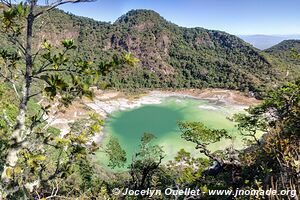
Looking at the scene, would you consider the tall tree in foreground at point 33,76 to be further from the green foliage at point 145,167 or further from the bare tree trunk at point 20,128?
the green foliage at point 145,167

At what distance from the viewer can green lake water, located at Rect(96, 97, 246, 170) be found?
42.6 meters

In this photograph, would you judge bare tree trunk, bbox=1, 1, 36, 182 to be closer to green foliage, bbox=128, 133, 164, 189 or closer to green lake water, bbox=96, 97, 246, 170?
green foliage, bbox=128, 133, 164, 189

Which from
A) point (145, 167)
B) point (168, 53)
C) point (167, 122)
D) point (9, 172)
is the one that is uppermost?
point (9, 172)

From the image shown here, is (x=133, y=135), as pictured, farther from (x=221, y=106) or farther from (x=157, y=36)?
(x=157, y=36)

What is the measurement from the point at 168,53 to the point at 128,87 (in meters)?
31.2

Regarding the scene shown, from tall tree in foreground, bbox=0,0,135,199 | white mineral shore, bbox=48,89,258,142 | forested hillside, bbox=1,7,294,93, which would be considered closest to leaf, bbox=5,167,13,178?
tall tree in foreground, bbox=0,0,135,199

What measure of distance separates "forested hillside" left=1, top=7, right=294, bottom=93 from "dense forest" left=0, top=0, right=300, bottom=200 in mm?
432

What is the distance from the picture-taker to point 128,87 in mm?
89438

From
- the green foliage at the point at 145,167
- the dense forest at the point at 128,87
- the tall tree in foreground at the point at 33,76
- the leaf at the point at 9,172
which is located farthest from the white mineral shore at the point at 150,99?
the leaf at the point at 9,172

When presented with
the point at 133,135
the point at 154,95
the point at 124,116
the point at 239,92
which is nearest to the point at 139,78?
the point at 154,95

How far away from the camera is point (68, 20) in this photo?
4537 inches

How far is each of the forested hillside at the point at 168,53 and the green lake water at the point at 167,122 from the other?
59.1ft

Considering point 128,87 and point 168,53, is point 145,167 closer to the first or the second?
point 128,87

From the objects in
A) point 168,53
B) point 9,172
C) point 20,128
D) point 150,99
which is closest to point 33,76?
point 20,128
